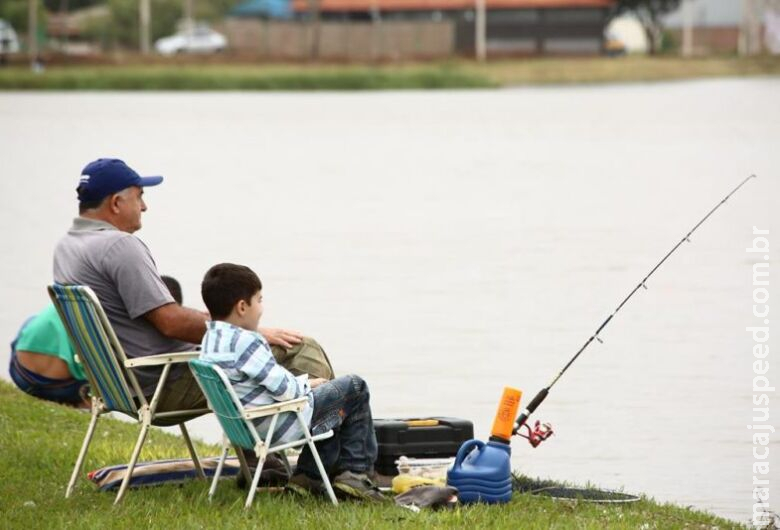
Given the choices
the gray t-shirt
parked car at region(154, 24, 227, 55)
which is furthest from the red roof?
the gray t-shirt

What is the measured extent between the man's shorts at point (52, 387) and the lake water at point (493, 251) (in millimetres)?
665

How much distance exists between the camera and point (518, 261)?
1578cm

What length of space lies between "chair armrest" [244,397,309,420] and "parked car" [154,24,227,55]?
8497cm

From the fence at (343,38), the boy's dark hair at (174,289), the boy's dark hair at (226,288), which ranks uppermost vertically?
the boy's dark hair at (226,288)

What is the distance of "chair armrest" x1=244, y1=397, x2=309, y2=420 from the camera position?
19.0 ft

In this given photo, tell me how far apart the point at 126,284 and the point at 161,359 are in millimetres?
342

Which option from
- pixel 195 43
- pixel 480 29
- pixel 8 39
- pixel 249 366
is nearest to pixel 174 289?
pixel 249 366

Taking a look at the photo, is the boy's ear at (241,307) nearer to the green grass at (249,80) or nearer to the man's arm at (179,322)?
the man's arm at (179,322)

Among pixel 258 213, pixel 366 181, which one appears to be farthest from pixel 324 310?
pixel 366 181

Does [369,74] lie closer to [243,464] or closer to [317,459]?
[243,464]

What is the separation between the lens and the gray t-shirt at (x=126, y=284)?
6.25 m

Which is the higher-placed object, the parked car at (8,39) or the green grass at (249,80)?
the parked car at (8,39)

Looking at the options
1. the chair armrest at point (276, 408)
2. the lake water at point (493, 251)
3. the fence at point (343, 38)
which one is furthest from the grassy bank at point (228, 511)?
the fence at point (343, 38)

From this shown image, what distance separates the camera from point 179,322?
6219mm
